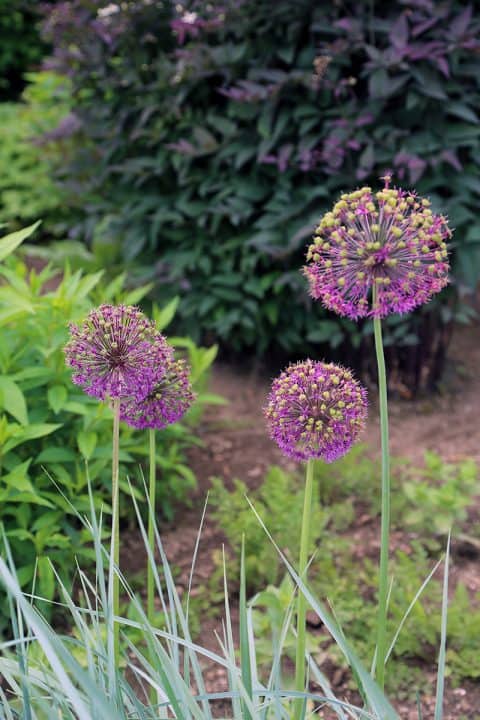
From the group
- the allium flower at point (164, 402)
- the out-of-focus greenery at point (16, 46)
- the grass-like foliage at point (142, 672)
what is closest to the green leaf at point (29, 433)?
the allium flower at point (164, 402)

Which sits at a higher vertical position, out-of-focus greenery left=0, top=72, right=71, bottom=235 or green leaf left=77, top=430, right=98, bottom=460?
green leaf left=77, top=430, right=98, bottom=460

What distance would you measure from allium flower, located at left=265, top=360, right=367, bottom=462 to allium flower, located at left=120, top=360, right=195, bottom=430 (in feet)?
0.79

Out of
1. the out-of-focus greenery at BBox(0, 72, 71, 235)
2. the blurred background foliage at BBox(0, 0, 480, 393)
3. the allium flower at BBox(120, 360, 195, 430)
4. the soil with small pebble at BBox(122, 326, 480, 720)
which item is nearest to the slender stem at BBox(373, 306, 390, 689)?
the allium flower at BBox(120, 360, 195, 430)

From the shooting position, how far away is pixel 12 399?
97.4 inches

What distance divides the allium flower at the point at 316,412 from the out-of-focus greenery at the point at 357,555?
880 mm

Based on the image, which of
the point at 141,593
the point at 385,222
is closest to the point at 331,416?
the point at 385,222

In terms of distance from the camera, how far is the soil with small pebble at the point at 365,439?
268 centimetres

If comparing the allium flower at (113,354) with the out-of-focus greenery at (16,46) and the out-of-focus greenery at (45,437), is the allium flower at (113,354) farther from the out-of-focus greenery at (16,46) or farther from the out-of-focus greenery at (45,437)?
the out-of-focus greenery at (16,46)

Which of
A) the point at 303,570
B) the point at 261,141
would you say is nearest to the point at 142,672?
the point at 303,570

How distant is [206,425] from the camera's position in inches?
170

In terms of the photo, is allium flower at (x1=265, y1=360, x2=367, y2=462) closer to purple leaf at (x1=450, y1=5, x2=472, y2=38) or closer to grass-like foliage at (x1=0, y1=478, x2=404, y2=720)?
grass-like foliage at (x1=0, y1=478, x2=404, y2=720)

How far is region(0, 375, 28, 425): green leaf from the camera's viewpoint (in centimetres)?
245

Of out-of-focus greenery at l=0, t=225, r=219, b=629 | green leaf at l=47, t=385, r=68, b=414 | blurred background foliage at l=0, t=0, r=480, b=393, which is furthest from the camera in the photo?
blurred background foliage at l=0, t=0, r=480, b=393

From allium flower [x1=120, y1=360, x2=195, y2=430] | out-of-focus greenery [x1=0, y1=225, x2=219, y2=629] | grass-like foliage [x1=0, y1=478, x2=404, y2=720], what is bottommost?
out-of-focus greenery [x1=0, y1=225, x2=219, y2=629]
